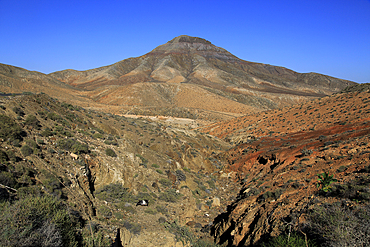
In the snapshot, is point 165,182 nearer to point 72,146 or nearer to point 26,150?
point 72,146

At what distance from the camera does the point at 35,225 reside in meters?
4.77

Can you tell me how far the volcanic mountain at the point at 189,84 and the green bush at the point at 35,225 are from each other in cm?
4834

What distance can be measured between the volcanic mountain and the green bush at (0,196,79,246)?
4834 centimetres

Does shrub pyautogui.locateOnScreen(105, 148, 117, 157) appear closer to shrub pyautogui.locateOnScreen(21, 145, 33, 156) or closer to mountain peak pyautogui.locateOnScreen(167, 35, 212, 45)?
shrub pyautogui.locateOnScreen(21, 145, 33, 156)

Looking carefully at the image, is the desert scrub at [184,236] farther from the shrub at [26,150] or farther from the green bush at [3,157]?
the green bush at [3,157]

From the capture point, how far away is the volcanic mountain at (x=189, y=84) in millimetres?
66125

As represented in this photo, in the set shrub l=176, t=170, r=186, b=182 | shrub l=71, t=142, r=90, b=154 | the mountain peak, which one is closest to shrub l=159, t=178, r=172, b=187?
shrub l=176, t=170, r=186, b=182

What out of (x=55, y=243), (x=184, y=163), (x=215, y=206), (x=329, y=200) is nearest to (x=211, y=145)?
(x=184, y=163)

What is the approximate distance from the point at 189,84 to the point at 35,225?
3243 inches

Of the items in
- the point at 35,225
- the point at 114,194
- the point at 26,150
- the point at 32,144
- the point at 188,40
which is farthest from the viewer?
the point at 188,40

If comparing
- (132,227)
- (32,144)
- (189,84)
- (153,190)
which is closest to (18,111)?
(32,144)

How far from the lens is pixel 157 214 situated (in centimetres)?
1073

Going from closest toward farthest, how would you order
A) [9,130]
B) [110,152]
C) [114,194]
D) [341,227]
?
[341,227], [9,130], [114,194], [110,152]

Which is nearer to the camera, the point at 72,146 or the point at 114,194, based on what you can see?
the point at 114,194
